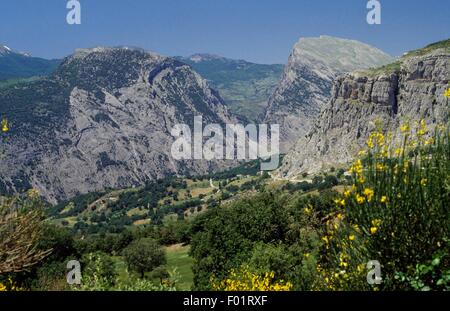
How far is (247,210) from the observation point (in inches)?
3056

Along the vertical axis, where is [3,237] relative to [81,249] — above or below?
above

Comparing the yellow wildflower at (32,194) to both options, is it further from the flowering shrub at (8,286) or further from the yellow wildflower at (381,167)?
the yellow wildflower at (381,167)

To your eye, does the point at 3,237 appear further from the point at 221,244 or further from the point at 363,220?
the point at 221,244

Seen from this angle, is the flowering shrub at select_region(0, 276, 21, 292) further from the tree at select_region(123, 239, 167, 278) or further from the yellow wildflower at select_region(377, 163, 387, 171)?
the tree at select_region(123, 239, 167, 278)

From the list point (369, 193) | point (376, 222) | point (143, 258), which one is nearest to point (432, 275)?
point (376, 222)

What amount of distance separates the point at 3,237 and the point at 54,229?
6657 centimetres

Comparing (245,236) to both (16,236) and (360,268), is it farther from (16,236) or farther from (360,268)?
(360,268)

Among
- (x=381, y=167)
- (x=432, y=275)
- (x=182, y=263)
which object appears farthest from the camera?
(x=182, y=263)

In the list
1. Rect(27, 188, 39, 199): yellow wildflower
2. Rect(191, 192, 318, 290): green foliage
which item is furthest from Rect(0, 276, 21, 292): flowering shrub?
Rect(191, 192, 318, 290): green foliage

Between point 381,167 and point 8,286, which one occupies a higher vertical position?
point 381,167

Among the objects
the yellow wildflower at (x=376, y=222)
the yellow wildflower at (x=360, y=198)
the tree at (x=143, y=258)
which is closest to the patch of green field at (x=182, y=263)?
the tree at (x=143, y=258)

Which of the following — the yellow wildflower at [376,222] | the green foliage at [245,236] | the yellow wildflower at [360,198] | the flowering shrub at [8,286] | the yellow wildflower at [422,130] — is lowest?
the green foliage at [245,236]
